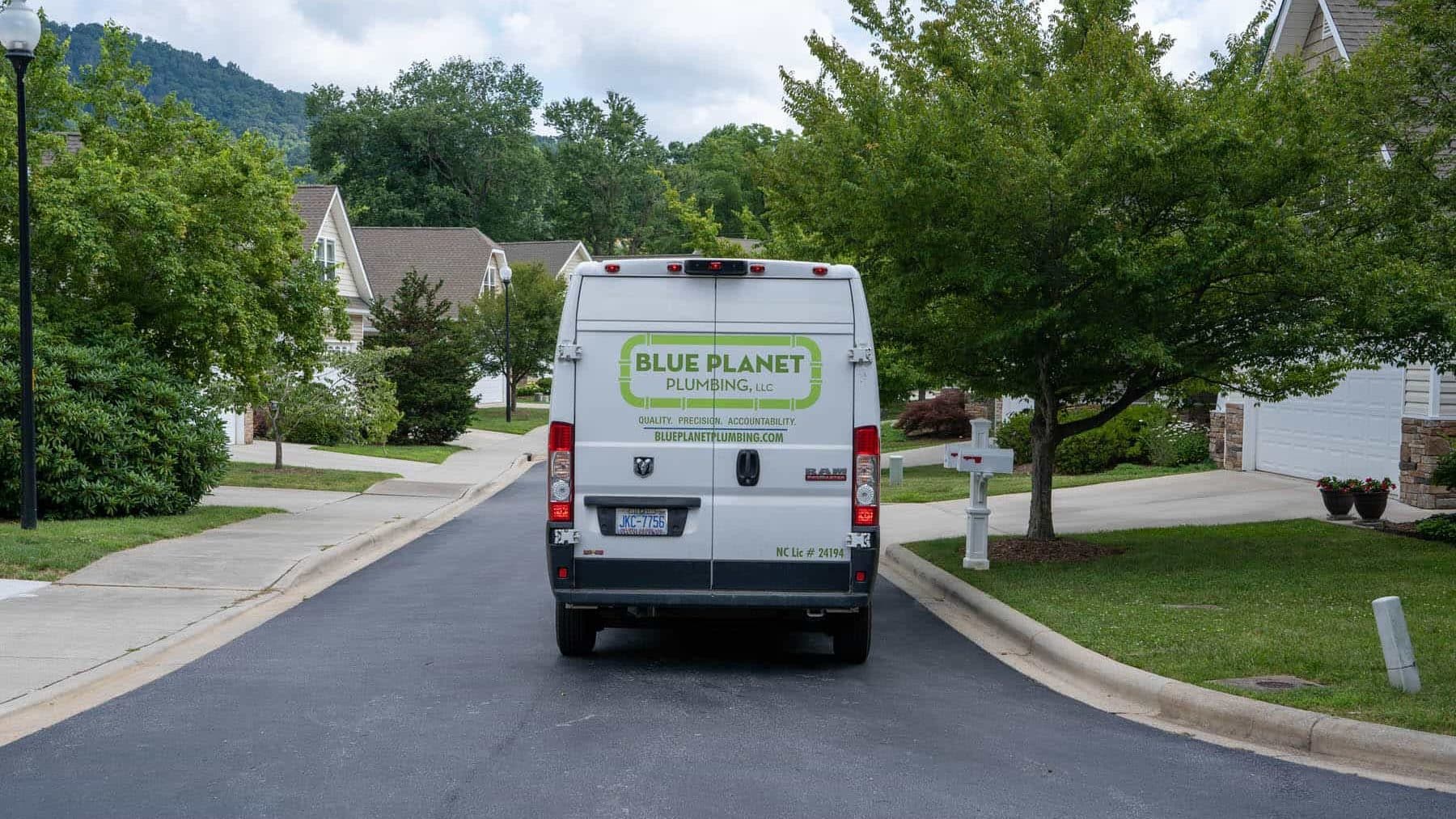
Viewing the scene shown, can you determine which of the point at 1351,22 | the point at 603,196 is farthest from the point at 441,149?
the point at 1351,22

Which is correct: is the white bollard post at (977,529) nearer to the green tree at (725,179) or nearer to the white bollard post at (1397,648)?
the white bollard post at (1397,648)

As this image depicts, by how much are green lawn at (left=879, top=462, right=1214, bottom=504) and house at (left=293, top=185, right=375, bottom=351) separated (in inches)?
791

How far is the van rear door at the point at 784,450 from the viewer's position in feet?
27.1

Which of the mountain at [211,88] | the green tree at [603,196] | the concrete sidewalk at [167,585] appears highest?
the mountain at [211,88]

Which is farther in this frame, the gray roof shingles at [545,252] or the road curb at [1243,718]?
the gray roof shingles at [545,252]

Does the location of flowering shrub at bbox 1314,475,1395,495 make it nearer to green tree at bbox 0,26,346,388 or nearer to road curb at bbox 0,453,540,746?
road curb at bbox 0,453,540,746

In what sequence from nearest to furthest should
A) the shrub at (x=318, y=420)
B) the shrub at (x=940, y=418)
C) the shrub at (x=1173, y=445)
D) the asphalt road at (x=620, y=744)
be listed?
the asphalt road at (x=620, y=744) < the shrub at (x=1173, y=445) < the shrub at (x=318, y=420) < the shrub at (x=940, y=418)

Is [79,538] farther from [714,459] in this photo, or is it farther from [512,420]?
[512,420]

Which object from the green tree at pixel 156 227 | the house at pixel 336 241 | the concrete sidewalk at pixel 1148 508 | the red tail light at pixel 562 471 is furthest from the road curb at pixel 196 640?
the house at pixel 336 241

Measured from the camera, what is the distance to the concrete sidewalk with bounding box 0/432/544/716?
28.3 feet

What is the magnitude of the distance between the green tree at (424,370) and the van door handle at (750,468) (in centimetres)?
2457

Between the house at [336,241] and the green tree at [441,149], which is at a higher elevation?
the green tree at [441,149]

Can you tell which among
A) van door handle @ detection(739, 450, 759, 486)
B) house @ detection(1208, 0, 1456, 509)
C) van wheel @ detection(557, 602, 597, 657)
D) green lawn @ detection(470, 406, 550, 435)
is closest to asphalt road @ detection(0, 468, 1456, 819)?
van wheel @ detection(557, 602, 597, 657)

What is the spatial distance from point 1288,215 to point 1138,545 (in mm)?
4006
